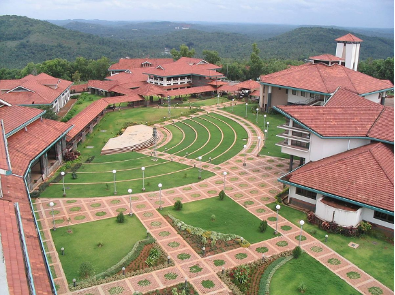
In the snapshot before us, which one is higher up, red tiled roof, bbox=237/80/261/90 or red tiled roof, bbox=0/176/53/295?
red tiled roof, bbox=237/80/261/90

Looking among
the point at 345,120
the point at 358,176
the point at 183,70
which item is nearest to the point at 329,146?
the point at 345,120

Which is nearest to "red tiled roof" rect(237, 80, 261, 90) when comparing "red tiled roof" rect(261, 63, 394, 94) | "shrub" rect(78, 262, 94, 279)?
"red tiled roof" rect(261, 63, 394, 94)

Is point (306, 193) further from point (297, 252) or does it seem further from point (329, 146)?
point (297, 252)

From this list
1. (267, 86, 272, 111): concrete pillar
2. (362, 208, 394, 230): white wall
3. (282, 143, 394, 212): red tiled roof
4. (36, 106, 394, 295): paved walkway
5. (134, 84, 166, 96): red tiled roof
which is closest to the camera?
(36, 106, 394, 295): paved walkway

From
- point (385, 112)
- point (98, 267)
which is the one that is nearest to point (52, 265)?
point (98, 267)

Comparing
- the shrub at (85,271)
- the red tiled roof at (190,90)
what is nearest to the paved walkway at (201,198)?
the shrub at (85,271)

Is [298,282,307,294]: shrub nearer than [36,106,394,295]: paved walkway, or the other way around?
[298,282,307,294]: shrub

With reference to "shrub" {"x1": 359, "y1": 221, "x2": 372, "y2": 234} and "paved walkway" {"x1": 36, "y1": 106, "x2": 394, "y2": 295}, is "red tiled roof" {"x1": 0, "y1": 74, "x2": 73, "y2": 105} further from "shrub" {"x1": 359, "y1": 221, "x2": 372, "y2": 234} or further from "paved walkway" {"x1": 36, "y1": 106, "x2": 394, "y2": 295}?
"shrub" {"x1": 359, "y1": 221, "x2": 372, "y2": 234}
